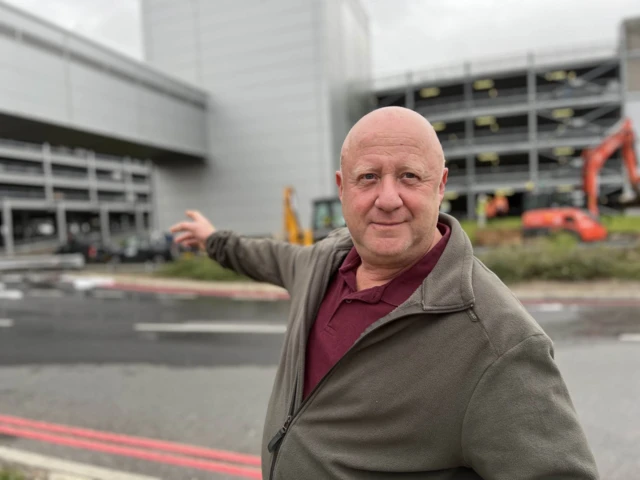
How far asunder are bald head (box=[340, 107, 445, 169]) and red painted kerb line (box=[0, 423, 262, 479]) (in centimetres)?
287

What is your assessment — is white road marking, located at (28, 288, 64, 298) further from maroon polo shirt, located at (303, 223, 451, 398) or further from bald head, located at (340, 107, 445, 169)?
bald head, located at (340, 107, 445, 169)

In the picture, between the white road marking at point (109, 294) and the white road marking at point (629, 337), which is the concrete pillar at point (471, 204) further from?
the white road marking at point (629, 337)

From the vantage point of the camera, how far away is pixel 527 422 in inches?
42.8

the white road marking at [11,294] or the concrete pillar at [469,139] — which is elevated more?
the concrete pillar at [469,139]

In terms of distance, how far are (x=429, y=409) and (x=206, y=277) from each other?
46.6ft

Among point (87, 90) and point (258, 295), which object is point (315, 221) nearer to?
point (258, 295)

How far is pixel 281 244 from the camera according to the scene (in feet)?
7.62

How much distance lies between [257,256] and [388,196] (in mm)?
1187

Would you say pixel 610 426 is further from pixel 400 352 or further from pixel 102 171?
pixel 102 171

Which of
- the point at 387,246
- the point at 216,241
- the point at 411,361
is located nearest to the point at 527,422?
the point at 411,361

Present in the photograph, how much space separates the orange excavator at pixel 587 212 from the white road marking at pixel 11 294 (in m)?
18.0

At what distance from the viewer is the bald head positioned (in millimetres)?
1313

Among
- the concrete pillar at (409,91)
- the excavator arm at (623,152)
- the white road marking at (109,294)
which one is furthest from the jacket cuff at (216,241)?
the concrete pillar at (409,91)

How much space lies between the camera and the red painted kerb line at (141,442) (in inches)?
142
